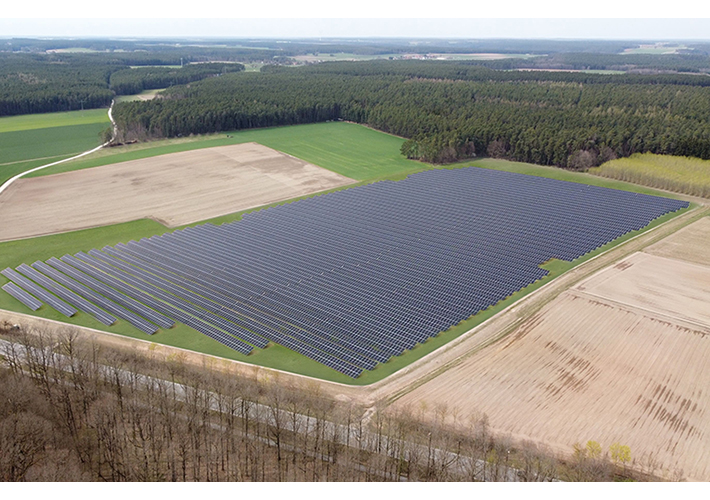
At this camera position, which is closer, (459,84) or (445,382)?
(445,382)

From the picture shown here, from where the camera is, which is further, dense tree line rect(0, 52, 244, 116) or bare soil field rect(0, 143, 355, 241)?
dense tree line rect(0, 52, 244, 116)

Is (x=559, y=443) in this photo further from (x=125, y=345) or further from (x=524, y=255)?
(x=125, y=345)

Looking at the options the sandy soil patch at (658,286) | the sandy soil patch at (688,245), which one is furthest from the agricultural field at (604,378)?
the sandy soil patch at (688,245)

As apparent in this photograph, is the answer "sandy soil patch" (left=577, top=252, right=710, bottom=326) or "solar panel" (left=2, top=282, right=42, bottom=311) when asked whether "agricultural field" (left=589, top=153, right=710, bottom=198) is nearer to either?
"sandy soil patch" (left=577, top=252, right=710, bottom=326)

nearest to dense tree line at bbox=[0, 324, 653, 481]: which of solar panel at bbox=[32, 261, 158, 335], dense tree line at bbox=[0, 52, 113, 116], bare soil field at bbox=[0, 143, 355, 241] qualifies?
solar panel at bbox=[32, 261, 158, 335]

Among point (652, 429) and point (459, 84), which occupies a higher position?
point (459, 84)

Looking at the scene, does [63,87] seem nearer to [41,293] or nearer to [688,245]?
[41,293]

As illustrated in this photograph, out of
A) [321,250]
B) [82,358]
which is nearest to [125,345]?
[82,358]
